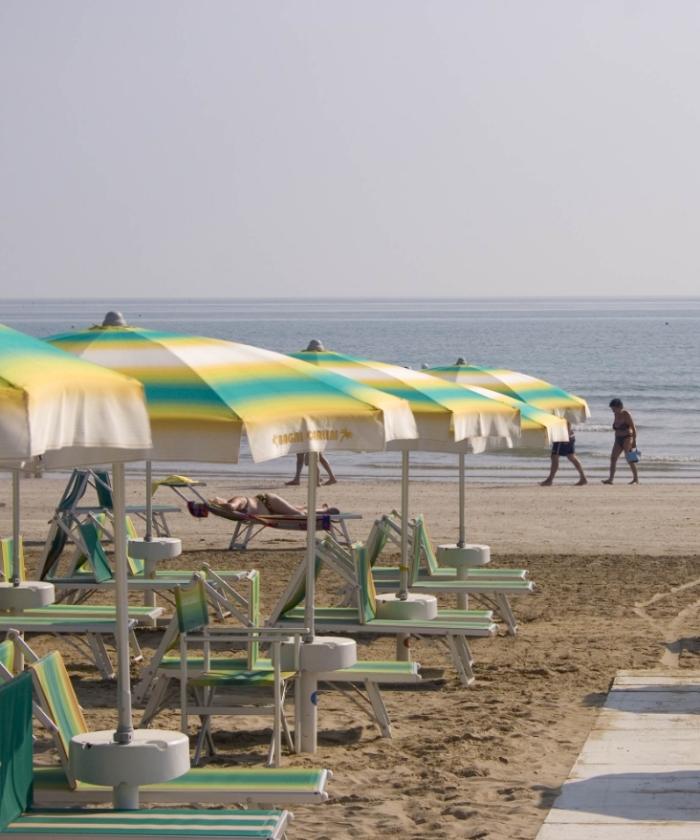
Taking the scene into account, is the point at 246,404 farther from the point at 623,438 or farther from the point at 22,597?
the point at 623,438

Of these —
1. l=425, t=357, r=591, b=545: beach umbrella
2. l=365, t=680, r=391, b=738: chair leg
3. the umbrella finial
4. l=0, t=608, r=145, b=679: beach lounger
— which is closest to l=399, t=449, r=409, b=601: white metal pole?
l=425, t=357, r=591, b=545: beach umbrella

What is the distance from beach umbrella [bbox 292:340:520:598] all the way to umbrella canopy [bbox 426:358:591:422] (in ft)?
8.72

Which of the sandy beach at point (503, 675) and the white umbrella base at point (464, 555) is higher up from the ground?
the white umbrella base at point (464, 555)

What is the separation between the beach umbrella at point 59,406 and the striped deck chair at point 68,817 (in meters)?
0.82

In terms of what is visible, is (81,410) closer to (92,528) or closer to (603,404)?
(92,528)

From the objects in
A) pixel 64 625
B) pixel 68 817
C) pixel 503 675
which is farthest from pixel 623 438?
pixel 68 817

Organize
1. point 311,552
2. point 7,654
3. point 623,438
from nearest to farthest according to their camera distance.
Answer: point 7,654 < point 311,552 < point 623,438

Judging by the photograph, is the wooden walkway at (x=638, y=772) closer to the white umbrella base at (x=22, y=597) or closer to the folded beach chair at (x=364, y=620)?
the folded beach chair at (x=364, y=620)

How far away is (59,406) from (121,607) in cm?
139

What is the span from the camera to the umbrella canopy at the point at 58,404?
3.78 metres

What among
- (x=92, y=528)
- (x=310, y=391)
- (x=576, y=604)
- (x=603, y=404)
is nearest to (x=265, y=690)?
(x=310, y=391)

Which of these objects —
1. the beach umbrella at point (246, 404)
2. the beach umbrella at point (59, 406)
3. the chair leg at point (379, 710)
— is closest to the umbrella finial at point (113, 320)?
the beach umbrella at point (246, 404)

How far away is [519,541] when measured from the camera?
16172 mm

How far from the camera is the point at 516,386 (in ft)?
43.2
